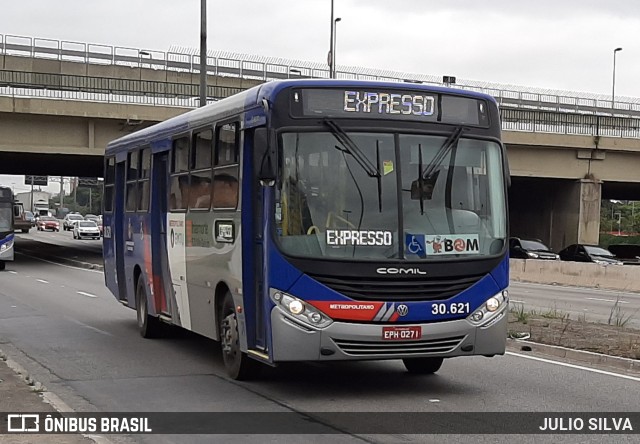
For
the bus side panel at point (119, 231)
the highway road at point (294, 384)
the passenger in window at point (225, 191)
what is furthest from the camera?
the bus side panel at point (119, 231)

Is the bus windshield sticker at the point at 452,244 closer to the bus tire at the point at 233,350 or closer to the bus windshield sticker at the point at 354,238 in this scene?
the bus windshield sticker at the point at 354,238

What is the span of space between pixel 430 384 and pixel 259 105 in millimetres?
3594

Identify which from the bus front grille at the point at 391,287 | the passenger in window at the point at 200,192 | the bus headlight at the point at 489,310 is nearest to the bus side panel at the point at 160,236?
the passenger in window at the point at 200,192

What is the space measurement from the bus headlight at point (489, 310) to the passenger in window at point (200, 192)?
11.5 ft

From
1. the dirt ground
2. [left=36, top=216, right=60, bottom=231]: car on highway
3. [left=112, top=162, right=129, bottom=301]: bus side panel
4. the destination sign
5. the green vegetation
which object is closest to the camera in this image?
the destination sign

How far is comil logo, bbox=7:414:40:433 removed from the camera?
8500 millimetres

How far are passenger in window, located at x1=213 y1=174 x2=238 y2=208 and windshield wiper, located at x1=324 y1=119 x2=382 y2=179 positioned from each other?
54.5 inches

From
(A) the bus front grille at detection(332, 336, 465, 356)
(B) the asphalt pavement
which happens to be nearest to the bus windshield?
(A) the bus front grille at detection(332, 336, 465, 356)

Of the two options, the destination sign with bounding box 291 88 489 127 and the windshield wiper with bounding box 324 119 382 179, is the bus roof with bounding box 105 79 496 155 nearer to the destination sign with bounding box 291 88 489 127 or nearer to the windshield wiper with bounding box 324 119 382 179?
the destination sign with bounding box 291 88 489 127

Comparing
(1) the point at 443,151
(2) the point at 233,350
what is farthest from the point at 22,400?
(1) the point at 443,151

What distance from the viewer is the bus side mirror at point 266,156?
10.3 metres

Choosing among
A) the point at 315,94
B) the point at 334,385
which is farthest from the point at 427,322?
the point at 315,94

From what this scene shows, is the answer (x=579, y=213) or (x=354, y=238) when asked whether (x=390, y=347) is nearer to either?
(x=354, y=238)

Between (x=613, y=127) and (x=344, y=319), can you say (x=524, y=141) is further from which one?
(x=344, y=319)
